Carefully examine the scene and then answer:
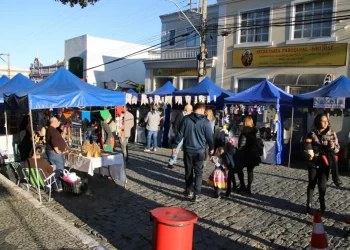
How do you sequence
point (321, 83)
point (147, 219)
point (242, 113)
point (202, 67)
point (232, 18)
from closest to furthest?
point (147, 219) < point (242, 113) < point (321, 83) < point (202, 67) < point (232, 18)

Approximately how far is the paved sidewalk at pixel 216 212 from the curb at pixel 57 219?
0.19 metres

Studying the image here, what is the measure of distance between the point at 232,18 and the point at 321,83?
6.06 m

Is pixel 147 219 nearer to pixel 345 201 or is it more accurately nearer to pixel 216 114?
pixel 345 201

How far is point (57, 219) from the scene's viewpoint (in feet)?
16.7

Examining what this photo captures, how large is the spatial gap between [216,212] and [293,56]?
11634mm

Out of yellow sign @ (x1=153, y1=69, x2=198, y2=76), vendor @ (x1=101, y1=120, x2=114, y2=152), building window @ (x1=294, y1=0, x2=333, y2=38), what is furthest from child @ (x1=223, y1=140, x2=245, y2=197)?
yellow sign @ (x1=153, y1=69, x2=198, y2=76)

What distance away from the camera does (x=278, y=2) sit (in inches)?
617

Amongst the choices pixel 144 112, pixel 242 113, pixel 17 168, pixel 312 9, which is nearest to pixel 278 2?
pixel 312 9

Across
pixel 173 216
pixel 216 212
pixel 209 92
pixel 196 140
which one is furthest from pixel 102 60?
pixel 173 216

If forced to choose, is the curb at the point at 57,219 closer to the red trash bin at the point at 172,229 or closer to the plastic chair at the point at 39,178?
the plastic chair at the point at 39,178

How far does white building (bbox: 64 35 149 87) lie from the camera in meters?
27.4

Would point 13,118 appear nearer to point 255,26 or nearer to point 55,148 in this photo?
point 55,148

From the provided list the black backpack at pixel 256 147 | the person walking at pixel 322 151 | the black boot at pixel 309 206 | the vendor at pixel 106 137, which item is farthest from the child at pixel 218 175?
the vendor at pixel 106 137

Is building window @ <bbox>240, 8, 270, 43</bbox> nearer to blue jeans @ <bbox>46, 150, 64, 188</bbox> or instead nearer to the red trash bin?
blue jeans @ <bbox>46, 150, 64, 188</bbox>
